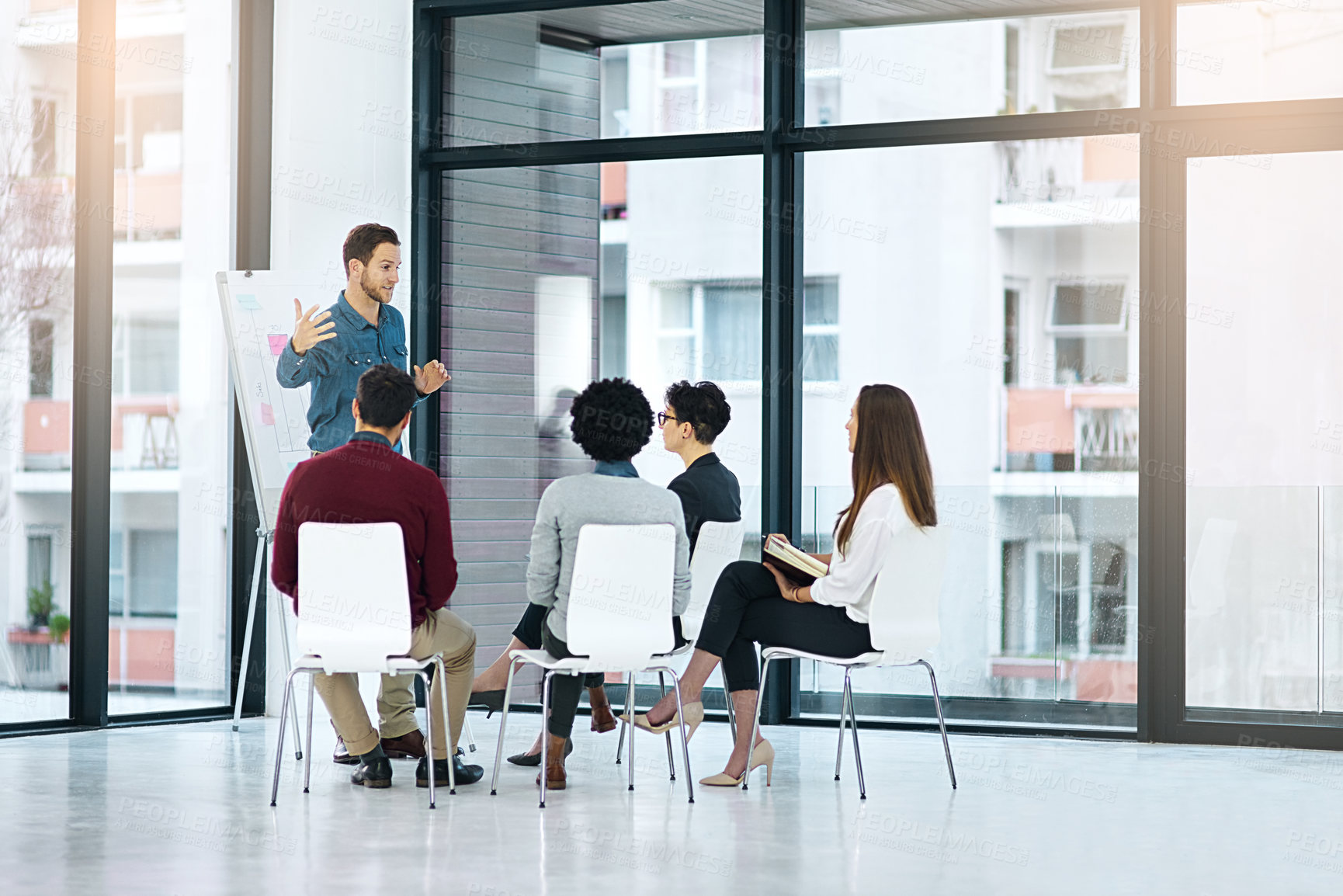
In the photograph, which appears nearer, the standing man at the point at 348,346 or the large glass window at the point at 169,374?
the standing man at the point at 348,346

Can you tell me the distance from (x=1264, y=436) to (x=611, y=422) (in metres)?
2.49

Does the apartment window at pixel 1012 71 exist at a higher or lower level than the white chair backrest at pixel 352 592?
higher

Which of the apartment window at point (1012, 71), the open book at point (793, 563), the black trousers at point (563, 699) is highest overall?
the apartment window at point (1012, 71)

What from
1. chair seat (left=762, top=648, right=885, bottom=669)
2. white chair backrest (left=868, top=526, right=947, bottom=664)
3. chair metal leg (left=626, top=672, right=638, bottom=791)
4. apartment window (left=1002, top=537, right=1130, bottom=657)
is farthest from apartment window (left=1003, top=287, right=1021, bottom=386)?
chair metal leg (left=626, top=672, right=638, bottom=791)

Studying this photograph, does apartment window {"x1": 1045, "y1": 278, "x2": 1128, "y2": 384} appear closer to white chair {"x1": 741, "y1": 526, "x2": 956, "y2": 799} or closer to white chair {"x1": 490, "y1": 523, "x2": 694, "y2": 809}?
white chair {"x1": 741, "y1": 526, "x2": 956, "y2": 799}

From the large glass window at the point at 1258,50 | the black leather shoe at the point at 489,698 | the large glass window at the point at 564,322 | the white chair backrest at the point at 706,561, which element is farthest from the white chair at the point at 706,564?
the large glass window at the point at 1258,50

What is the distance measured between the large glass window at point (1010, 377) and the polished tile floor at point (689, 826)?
0.49 meters

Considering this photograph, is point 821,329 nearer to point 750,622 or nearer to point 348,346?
point 750,622

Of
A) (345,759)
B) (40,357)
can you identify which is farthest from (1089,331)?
(40,357)

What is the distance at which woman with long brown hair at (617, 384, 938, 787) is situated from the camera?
399cm

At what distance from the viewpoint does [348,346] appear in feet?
15.4

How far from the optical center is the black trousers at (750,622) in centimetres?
417

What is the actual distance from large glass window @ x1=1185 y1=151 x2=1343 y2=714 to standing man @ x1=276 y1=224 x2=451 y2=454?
8.81 feet

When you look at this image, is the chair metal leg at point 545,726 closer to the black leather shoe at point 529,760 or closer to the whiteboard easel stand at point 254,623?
the black leather shoe at point 529,760
